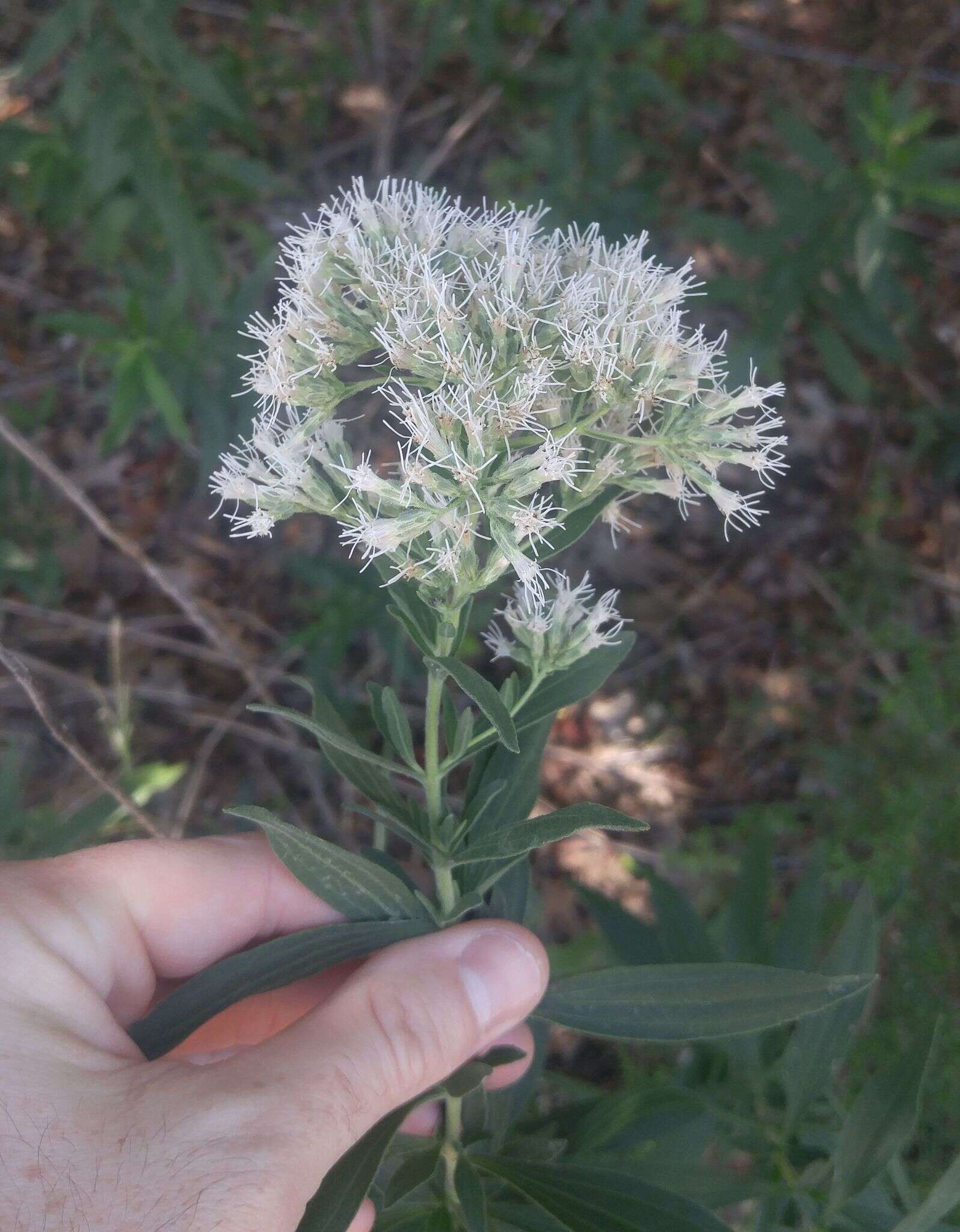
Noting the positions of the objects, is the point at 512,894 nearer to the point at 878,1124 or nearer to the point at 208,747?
the point at 878,1124

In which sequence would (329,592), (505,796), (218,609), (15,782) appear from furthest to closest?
(218,609)
(329,592)
(15,782)
(505,796)

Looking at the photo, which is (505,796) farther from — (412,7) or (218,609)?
(412,7)

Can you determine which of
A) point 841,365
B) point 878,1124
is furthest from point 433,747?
point 841,365

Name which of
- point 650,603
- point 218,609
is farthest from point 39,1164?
point 650,603

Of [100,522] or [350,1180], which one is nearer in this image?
[350,1180]

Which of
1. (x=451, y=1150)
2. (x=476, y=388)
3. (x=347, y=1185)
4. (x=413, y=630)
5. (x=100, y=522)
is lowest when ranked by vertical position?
(x=451, y=1150)

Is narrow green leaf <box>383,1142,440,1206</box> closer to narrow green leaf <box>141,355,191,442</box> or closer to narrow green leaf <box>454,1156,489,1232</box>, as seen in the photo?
narrow green leaf <box>454,1156,489,1232</box>
